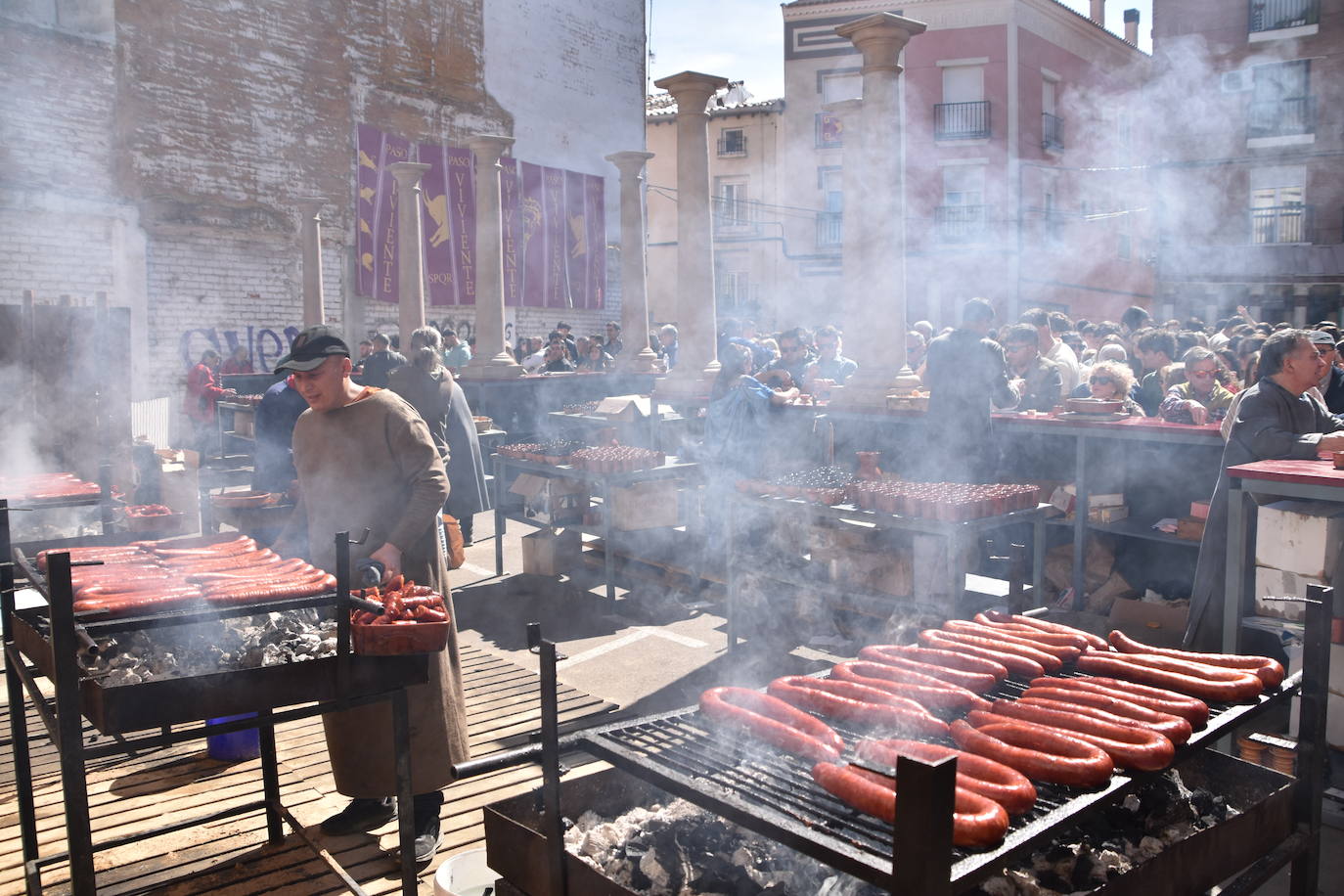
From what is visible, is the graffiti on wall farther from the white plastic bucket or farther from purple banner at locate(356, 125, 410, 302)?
the white plastic bucket

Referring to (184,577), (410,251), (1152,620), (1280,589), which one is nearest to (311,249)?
(410,251)

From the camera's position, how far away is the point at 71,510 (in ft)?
21.2

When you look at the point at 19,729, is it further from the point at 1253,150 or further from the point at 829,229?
the point at 829,229

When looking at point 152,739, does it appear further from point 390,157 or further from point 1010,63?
point 1010,63

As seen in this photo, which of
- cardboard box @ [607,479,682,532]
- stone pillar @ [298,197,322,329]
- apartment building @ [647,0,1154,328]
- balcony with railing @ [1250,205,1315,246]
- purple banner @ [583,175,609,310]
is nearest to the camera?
cardboard box @ [607,479,682,532]

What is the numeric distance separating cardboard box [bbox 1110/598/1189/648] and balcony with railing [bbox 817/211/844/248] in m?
25.5

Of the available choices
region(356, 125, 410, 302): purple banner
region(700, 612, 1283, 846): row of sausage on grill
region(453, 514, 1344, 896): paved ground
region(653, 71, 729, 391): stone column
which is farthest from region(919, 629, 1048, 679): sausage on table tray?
region(356, 125, 410, 302): purple banner

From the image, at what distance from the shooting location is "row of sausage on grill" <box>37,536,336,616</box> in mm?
3000

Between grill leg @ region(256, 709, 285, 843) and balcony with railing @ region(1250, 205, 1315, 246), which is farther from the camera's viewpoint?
balcony with railing @ region(1250, 205, 1315, 246)

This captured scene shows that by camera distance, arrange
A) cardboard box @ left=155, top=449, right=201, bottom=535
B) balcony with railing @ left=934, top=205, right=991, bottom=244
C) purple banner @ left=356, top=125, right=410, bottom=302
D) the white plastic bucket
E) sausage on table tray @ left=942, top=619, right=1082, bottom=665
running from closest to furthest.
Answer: sausage on table tray @ left=942, top=619, right=1082, bottom=665, the white plastic bucket, cardboard box @ left=155, top=449, right=201, bottom=535, purple banner @ left=356, top=125, right=410, bottom=302, balcony with railing @ left=934, top=205, right=991, bottom=244

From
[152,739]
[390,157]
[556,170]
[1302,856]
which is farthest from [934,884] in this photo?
[556,170]

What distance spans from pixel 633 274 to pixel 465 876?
11889 mm

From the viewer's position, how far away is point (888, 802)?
1.96m

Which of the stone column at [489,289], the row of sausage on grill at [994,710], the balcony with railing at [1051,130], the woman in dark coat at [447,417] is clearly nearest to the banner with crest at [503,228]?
the stone column at [489,289]
